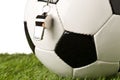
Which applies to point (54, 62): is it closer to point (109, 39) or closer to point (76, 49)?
point (76, 49)

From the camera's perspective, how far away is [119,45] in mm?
1878

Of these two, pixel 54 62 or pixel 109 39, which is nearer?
pixel 109 39

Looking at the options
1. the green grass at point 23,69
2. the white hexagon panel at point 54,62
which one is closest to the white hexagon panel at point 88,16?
the white hexagon panel at point 54,62

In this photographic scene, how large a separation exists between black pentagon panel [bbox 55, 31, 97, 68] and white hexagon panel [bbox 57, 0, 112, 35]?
4cm

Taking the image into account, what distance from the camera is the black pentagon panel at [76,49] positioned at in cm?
183

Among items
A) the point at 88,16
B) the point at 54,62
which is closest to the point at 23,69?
the point at 54,62

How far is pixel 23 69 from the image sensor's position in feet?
8.38

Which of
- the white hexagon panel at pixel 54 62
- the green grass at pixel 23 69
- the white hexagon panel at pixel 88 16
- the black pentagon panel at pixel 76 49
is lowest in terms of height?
the green grass at pixel 23 69

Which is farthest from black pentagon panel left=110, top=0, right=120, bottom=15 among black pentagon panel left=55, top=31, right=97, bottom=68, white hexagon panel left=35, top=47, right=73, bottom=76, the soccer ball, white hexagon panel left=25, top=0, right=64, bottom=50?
white hexagon panel left=35, top=47, right=73, bottom=76

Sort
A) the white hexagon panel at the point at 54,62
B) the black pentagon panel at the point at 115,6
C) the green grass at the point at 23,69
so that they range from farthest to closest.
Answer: the green grass at the point at 23,69, the white hexagon panel at the point at 54,62, the black pentagon panel at the point at 115,6

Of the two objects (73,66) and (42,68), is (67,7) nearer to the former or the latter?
(73,66)

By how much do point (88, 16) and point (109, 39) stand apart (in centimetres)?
17

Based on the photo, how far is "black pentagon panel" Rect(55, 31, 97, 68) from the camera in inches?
72.2

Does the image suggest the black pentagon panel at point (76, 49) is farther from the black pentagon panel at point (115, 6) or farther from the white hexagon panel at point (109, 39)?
the black pentagon panel at point (115, 6)
